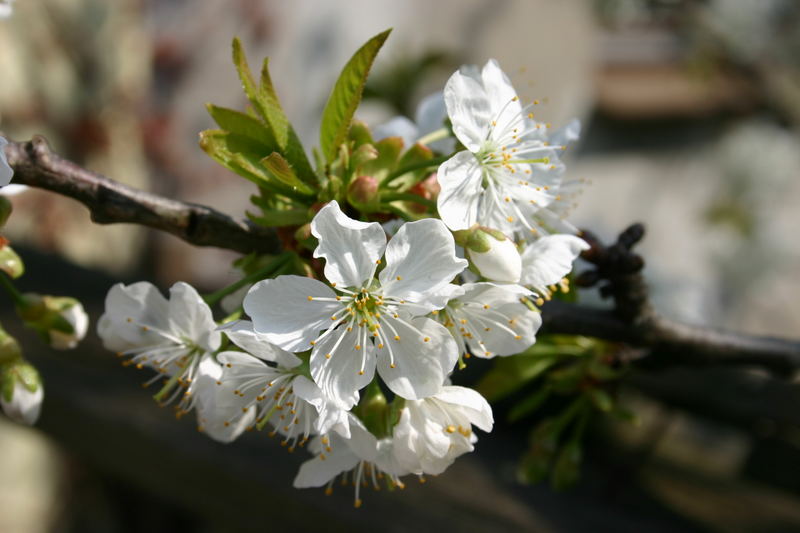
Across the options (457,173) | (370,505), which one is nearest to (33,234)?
(370,505)

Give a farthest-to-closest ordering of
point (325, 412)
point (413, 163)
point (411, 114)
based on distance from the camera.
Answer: point (411, 114), point (413, 163), point (325, 412)

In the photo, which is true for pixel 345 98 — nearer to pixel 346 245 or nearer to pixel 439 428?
pixel 346 245

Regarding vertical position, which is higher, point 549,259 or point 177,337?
point 549,259

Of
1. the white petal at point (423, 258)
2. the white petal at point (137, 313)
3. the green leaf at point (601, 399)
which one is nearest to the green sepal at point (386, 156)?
the white petal at point (423, 258)

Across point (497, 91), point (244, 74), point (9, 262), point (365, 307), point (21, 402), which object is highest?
point (497, 91)

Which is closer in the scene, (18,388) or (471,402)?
(471,402)

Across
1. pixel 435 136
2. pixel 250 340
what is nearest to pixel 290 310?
pixel 250 340

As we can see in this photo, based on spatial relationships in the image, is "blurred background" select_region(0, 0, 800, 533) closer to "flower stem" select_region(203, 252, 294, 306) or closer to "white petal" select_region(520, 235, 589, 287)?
"white petal" select_region(520, 235, 589, 287)

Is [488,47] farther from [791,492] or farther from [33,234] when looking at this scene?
[791,492]

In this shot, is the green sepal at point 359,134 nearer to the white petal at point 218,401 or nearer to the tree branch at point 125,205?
the tree branch at point 125,205
